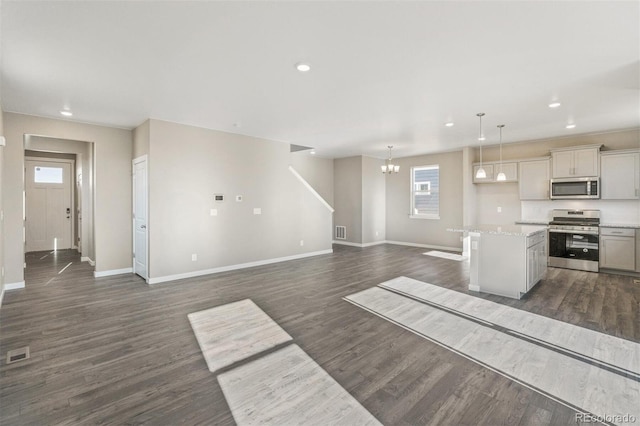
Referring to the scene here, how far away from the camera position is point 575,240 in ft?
19.7

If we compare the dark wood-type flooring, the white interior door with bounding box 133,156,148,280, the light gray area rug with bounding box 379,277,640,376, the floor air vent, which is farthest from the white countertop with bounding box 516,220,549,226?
the floor air vent

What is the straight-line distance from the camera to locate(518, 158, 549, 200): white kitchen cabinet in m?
6.54

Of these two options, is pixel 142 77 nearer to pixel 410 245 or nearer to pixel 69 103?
pixel 69 103

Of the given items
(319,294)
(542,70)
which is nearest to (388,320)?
(319,294)

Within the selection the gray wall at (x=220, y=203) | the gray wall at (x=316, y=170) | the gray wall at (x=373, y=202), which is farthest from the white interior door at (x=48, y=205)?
the gray wall at (x=373, y=202)

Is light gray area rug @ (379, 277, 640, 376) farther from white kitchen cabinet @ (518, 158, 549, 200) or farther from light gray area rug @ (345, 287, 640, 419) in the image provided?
white kitchen cabinet @ (518, 158, 549, 200)

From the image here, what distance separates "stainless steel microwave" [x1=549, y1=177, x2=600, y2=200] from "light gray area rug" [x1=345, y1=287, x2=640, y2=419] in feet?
15.4

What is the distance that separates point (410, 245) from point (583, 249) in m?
4.12

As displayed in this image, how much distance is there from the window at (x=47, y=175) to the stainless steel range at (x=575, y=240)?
12730 millimetres

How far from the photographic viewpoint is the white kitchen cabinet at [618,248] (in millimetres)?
5468

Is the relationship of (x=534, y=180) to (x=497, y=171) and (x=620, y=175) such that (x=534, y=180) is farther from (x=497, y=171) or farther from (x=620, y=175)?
(x=620, y=175)

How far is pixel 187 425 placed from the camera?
1.84 m

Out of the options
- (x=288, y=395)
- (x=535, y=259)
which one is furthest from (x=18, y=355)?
(x=535, y=259)

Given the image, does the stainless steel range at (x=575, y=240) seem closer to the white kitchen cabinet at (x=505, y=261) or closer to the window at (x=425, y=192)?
the white kitchen cabinet at (x=505, y=261)
